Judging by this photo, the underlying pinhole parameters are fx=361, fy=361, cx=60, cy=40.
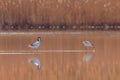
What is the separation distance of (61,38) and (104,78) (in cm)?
50

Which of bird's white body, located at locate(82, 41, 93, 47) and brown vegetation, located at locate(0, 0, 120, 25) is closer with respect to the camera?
bird's white body, located at locate(82, 41, 93, 47)

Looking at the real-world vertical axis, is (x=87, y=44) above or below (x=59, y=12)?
below

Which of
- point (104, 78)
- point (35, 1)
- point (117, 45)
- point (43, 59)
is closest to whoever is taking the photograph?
point (104, 78)

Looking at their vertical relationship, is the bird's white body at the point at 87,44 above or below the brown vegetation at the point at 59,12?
below

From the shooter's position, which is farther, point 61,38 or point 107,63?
point 61,38

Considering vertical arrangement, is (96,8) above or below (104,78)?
above

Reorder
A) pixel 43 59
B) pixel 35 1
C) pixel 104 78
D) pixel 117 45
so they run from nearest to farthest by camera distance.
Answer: pixel 104 78, pixel 43 59, pixel 117 45, pixel 35 1

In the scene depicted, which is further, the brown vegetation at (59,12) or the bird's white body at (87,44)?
the brown vegetation at (59,12)

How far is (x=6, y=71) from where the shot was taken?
1753mm

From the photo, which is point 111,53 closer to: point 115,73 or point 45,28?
point 115,73

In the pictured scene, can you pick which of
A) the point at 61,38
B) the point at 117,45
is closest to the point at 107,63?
the point at 117,45

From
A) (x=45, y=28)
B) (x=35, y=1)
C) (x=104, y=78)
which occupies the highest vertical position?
(x=35, y=1)

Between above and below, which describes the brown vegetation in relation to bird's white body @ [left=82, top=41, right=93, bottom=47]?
above

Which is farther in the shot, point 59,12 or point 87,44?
point 59,12
